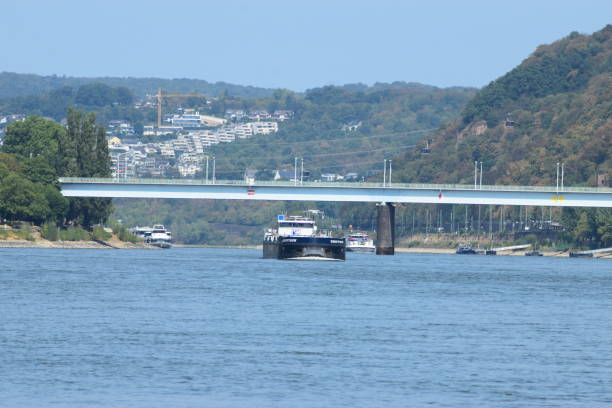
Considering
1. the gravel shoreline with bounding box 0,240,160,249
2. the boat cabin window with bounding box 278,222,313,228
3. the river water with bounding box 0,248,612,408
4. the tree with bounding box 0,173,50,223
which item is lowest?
the gravel shoreline with bounding box 0,240,160,249

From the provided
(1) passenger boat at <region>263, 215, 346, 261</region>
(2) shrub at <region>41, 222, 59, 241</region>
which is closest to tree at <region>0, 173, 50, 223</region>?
(2) shrub at <region>41, 222, 59, 241</region>

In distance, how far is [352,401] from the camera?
43812mm

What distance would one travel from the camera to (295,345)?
57.2 meters

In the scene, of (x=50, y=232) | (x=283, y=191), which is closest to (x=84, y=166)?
(x=50, y=232)

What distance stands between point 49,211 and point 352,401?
148229 millimetres

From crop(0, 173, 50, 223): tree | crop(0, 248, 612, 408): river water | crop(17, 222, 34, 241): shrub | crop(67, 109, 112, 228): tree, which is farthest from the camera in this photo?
crop(67, 109, 112, 228): tree

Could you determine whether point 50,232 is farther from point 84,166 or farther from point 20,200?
point 84,166

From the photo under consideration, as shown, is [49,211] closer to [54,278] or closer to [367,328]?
[54,278]

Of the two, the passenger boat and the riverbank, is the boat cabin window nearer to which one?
the passenger boat

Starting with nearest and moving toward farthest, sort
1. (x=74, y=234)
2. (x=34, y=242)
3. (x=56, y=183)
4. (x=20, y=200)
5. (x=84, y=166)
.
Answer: (x=34, y=242), (x=20, y=200), (x=74, y=234), (x=56, y=183), (x=84, y=166)

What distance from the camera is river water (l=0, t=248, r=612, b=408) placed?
45.0 m

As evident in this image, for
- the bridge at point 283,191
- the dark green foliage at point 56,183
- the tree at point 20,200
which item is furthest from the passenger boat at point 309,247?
the dark green foliage at point 56,183

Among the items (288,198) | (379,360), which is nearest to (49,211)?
(288,198)

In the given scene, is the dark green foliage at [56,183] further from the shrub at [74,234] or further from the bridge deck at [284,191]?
the bridge deck at [284,191]
